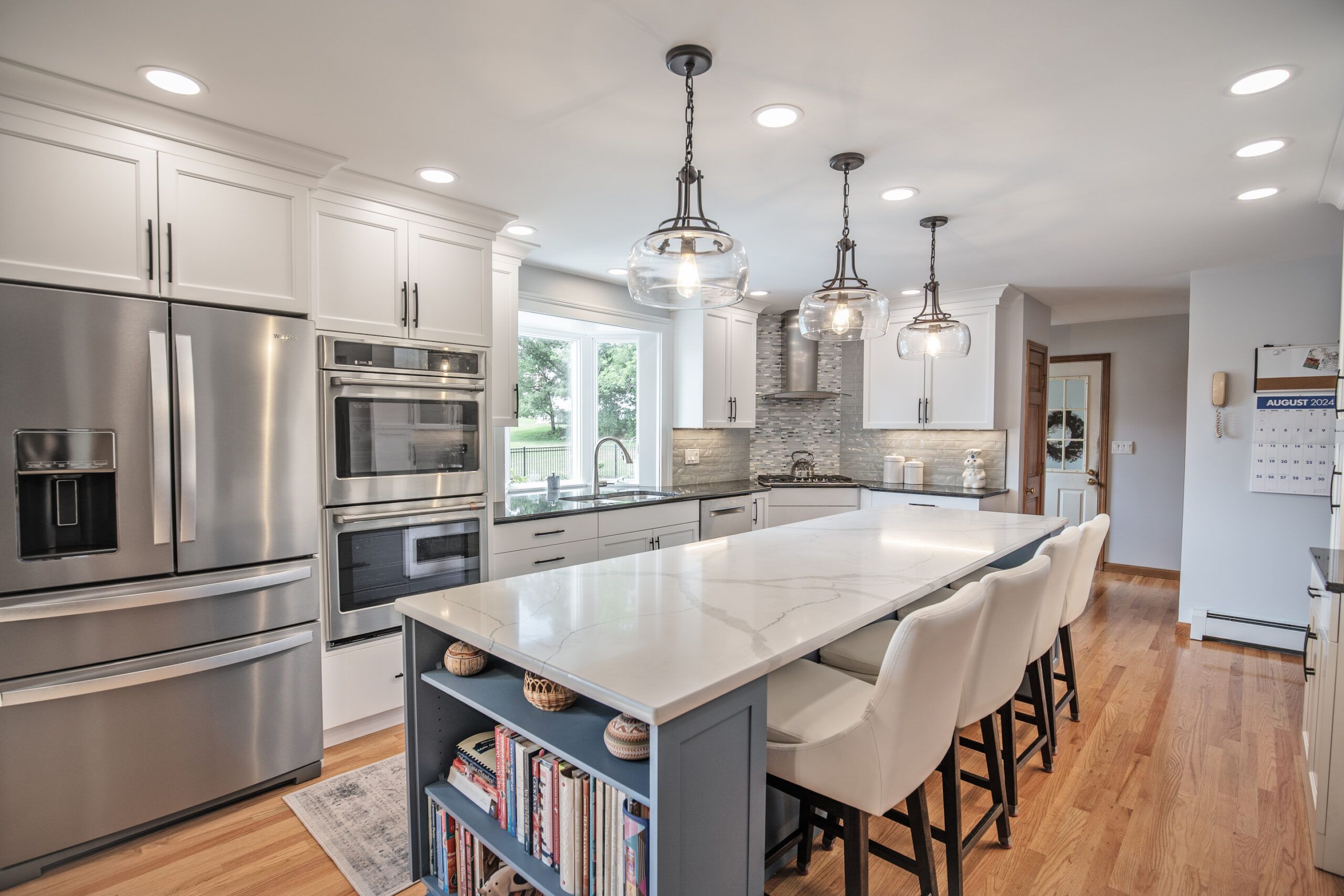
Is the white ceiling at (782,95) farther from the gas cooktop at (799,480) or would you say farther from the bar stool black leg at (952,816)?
the gas cooktop at (799,480)

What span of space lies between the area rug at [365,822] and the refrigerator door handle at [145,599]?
31.4 inches

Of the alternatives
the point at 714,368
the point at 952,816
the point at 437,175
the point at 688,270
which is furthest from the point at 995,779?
the point at 714,368

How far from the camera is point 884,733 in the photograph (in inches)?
53.4

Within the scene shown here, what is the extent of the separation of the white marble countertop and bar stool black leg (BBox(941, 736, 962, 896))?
45 cm

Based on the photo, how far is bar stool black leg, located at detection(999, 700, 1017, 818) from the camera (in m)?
2.25

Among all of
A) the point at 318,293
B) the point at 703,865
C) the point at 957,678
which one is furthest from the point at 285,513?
the point at 957,678

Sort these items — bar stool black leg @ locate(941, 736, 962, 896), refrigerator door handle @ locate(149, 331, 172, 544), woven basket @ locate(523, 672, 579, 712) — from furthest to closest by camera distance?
refrigerator door handle @ locate(149, 331, 172, 544)
bar stool black leg @ locate(941, 736, 962, 896)
woven basket @ locate(523, 672, 579, 712)

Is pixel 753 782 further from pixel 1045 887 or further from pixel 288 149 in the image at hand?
pixel 288 149

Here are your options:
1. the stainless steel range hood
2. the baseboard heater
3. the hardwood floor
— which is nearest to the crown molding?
the hardwood floor

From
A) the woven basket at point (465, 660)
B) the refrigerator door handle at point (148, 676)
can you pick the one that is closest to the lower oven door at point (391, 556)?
the refrigerator door handle at point (148, 676)

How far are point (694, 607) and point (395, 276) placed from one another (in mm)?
2073

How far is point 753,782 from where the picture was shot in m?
1.29

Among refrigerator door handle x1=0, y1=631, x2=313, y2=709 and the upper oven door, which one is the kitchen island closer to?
refrigerator door handle x1=0, y1=631, x2=313, y2=709

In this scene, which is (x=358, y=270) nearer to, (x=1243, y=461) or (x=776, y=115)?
(x=776, y=115)
